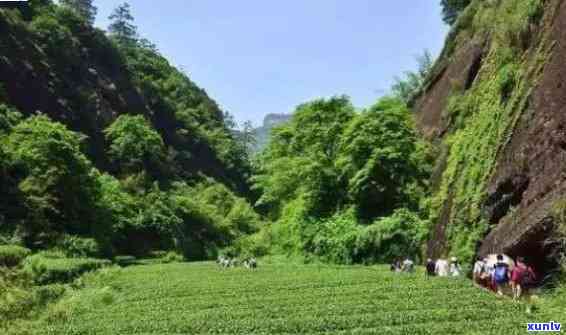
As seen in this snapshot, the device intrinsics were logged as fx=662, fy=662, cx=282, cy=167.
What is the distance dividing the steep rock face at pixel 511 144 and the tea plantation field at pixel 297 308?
2776mm

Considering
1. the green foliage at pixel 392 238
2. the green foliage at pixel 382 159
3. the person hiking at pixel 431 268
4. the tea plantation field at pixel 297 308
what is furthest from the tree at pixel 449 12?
the tea plantation field at pixel 297 308

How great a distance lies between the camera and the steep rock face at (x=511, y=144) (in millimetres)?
23031

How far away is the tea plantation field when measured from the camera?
61.3 ft

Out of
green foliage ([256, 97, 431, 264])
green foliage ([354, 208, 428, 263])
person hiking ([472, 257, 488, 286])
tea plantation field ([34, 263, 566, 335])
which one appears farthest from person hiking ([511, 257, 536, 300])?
green foliage ([256, 97, 431, 264])

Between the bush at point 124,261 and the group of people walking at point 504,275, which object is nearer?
the group of people walking at point 504,275

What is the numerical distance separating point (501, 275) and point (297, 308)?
7.03 m

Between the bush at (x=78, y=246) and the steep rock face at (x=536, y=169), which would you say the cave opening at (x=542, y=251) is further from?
the bush at (x=78, y=246)

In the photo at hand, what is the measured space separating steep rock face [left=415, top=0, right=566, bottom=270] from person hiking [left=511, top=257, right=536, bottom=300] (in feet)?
4.26

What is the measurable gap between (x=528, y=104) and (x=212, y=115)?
108392 millimetres

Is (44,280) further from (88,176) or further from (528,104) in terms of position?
(528,104)

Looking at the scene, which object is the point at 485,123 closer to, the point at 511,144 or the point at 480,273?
the point at 511,144

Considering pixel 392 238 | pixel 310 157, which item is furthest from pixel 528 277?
pixel 310 157

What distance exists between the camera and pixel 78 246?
47.8 m

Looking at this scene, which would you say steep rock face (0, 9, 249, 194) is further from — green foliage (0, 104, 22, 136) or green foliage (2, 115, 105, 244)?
green foliage (2, 115, 105, 244)
